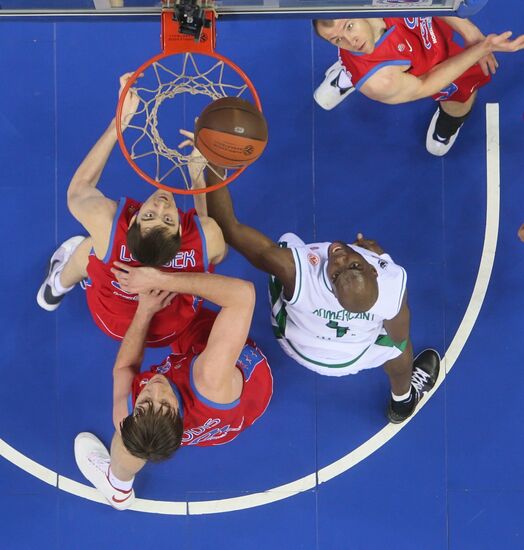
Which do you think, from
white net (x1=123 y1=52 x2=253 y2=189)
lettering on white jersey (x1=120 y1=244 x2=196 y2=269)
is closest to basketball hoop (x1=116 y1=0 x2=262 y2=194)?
white net (x1=123 y1=52 x2=253 y2=189)

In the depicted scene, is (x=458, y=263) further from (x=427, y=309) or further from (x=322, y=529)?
(x=322, y=529)

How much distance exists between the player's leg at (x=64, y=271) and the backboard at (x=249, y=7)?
137cm

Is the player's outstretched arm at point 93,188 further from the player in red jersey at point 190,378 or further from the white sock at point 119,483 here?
the white sock at point 119,483

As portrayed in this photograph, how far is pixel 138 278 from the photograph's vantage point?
305 centimetres

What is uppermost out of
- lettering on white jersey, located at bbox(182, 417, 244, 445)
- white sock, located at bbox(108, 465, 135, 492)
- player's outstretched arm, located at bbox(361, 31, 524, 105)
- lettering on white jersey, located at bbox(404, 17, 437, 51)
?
lettering on white jersey, located at bbox(404, 17, 437, 51)

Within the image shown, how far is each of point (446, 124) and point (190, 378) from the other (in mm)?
2275

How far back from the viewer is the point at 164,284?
3047 millimetres

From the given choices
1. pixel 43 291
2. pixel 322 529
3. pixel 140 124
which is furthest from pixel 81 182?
pixel 322 529

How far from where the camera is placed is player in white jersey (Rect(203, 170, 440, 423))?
3.07 meters

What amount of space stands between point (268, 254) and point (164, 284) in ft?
1.98

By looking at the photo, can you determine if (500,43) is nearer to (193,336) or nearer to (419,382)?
(419,382)

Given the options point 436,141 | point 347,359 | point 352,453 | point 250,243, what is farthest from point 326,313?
point 436,141

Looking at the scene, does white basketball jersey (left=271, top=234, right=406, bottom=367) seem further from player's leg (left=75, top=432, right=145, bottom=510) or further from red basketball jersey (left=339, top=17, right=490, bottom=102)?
player's leg (left=75, top=432, right=145, bottom=510)

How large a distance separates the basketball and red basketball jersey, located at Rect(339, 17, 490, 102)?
0.75 metres
